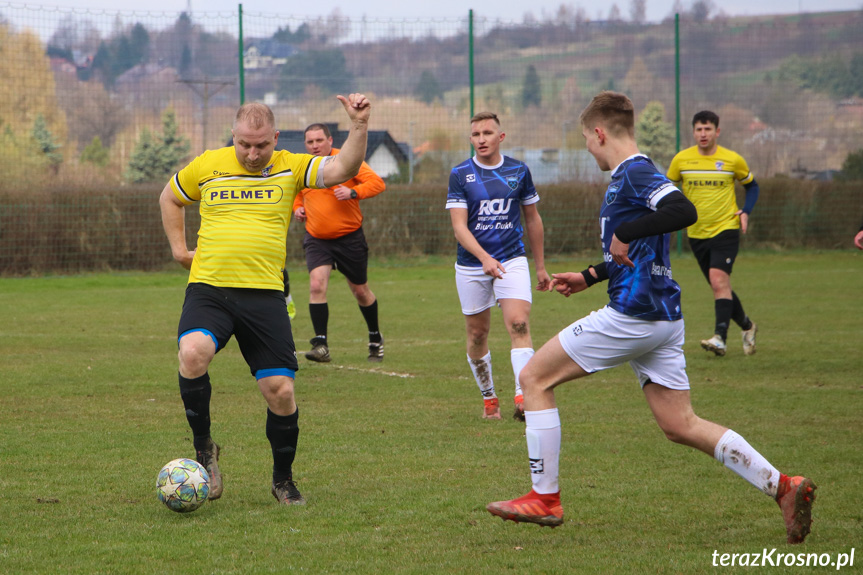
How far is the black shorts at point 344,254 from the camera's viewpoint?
393 inches

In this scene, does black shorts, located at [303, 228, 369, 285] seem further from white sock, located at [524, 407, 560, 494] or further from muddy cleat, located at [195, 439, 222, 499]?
white sock, located at [524, 407, 560, 494]

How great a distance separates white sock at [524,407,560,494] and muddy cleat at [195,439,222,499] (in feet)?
5.41

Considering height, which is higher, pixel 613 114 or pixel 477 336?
pixel 613 114

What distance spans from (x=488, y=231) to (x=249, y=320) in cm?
275

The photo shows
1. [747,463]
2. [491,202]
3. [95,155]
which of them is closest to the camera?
[747,463]

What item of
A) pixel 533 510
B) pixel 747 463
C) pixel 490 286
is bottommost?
pixel 533 510

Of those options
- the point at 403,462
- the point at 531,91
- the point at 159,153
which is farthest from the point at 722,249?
the point at 159,153

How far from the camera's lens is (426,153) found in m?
21.4

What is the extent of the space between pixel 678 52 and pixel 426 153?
6.49 m

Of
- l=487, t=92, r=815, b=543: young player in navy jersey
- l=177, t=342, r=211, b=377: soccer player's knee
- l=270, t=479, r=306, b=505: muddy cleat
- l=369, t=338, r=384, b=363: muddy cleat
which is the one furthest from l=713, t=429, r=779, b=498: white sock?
l=369, t=338, r=384, b=363: muddy cleat

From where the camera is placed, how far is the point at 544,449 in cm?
450

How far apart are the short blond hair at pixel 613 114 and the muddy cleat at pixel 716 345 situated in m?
Answer: 5.79

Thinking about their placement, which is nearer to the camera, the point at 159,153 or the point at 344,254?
the point at 344,254

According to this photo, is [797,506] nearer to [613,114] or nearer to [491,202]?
[613,114]
